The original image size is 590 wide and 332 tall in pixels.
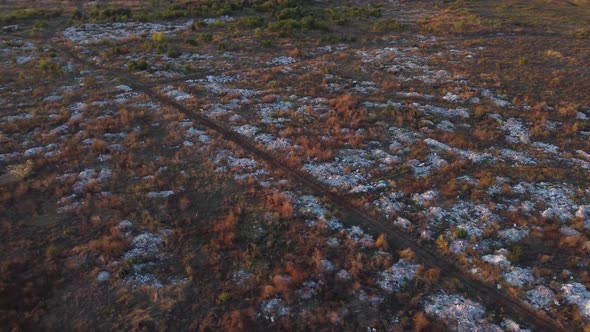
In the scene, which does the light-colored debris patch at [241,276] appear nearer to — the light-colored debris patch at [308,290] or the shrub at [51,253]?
the light-colored debris patch at [308,290]

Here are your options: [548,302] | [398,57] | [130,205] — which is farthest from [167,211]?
[398,57]

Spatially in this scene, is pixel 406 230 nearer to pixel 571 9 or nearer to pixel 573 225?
pixel 573 225

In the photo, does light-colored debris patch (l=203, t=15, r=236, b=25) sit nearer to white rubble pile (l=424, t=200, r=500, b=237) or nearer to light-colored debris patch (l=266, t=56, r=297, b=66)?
light-colored debris patch (l=266, t=56, r=297, b=66)

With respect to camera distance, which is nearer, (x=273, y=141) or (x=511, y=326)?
(x=511, y=326)

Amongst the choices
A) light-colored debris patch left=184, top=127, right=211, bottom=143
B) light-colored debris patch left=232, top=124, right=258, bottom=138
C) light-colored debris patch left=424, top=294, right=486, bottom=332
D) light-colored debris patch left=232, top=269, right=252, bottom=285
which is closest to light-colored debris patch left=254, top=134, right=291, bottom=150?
light-colored debris patch left=232, top=124, right=258, bottom=138

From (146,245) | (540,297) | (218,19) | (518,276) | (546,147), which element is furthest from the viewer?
(218,19)

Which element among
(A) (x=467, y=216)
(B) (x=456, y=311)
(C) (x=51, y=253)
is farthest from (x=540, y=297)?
(C) (x=51, y=253)

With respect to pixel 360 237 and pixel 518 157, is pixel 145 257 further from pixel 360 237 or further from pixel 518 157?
pixel 518 157
